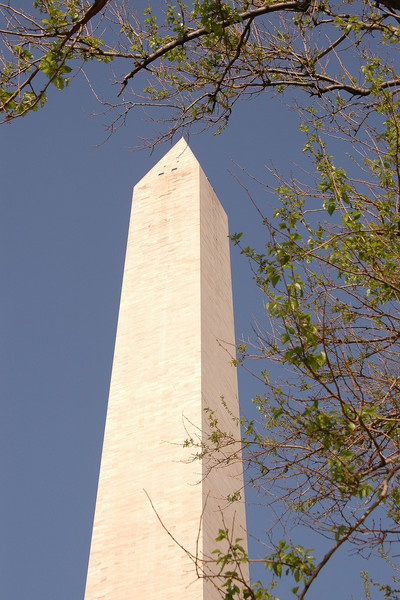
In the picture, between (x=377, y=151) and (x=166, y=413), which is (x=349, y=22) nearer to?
(x=377, y=151)

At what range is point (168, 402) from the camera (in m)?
12.1

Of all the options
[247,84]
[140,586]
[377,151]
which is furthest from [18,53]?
[140,586]

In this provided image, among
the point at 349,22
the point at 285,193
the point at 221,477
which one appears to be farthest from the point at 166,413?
the point at 349,22

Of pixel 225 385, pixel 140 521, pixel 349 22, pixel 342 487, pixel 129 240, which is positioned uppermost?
pixel 129 240

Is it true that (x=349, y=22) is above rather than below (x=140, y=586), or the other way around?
above

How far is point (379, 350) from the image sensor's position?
18.1ft

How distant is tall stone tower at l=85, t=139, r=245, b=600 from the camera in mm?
10258

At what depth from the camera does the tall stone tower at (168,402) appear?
1026cm

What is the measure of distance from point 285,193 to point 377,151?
33.2 inches

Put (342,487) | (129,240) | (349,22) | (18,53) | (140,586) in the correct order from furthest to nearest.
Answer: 1. (129,240)
2. (140,586)
3. (349,22)
4. (18,53)
5. (342,487)

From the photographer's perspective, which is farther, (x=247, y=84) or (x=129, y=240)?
(x=129, y=240)

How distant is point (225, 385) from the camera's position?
43.8 feet

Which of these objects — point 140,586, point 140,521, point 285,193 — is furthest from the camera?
point 140,521

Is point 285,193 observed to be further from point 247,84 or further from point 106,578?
point 106,578
